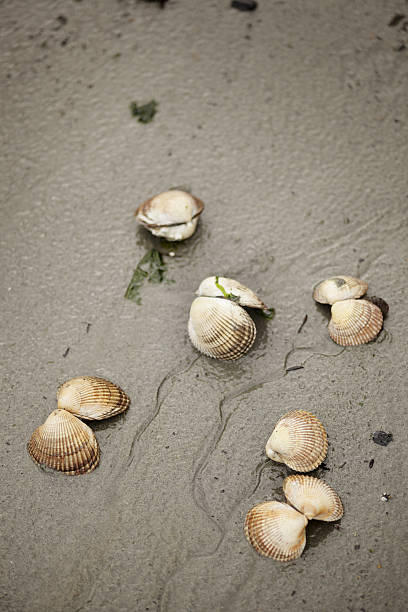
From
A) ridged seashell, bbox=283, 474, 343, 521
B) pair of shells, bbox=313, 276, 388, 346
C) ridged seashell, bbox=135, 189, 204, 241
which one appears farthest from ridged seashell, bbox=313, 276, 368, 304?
ridged seashell, bbox=283, 474, 343, 521

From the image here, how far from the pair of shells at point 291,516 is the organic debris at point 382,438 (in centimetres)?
38

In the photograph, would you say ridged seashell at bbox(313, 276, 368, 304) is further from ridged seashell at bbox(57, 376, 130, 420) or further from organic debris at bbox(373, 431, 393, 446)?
ridged seashell at bbox(57, 376, 130, 420)

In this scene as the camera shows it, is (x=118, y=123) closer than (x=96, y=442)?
No

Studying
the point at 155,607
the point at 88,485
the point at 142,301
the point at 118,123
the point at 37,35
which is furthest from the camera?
the point at 37,35

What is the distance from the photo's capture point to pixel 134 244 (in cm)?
343

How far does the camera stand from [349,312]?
3004mm

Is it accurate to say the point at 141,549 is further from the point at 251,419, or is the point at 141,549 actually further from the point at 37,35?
the point at 37,35

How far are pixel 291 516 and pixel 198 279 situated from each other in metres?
1.45

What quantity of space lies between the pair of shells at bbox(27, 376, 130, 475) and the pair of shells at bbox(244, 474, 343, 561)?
88cm

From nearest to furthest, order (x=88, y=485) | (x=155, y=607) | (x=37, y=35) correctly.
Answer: (x=155, y=607) < (x=88, y=485) < (x=37, y=35)

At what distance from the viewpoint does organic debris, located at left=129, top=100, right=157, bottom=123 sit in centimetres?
381

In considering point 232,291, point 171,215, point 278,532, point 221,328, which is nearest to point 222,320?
point 221,328

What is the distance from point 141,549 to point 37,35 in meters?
3.63

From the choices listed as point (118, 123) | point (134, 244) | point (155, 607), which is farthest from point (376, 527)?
point (118, 123)
